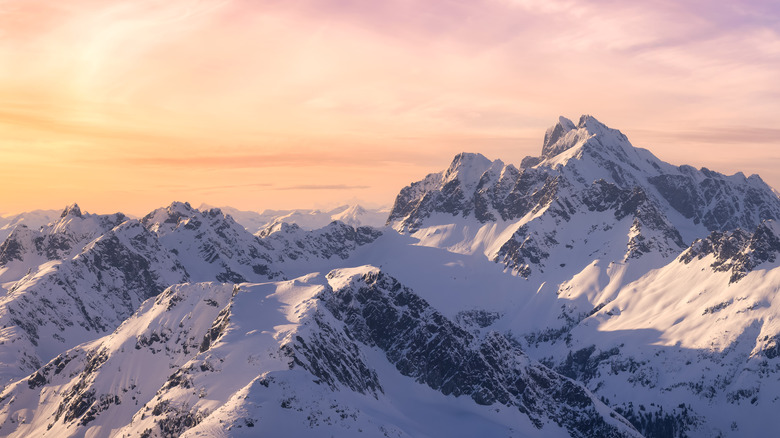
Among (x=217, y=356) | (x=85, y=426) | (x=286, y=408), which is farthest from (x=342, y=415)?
(x=85, y=426)

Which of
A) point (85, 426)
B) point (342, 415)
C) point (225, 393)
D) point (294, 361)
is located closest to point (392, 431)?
point (342, 415)

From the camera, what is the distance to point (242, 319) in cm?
19400

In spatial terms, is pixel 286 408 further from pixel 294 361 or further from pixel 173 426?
pixel 173 426

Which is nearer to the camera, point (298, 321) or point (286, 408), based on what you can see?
point (286, 408)

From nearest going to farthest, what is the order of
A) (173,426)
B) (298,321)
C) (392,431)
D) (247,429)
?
(247,429) → (173,426) → (392,431) → (298,321)

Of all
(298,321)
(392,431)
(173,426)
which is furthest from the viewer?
(298,321)

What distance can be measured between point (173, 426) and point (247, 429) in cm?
2646

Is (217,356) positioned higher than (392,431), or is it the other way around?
(217,356)

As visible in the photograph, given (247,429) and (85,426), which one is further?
(85,426)

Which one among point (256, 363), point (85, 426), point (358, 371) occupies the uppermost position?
point (256, 363)

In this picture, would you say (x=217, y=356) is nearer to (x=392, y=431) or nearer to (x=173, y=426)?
(x=173, y=426)

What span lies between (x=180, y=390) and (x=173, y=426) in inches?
405

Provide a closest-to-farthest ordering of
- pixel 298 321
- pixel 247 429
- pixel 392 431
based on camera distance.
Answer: pixel 247 429, pixel 392 431, pixel 298 321

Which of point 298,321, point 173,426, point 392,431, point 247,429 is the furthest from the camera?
point 298,321
